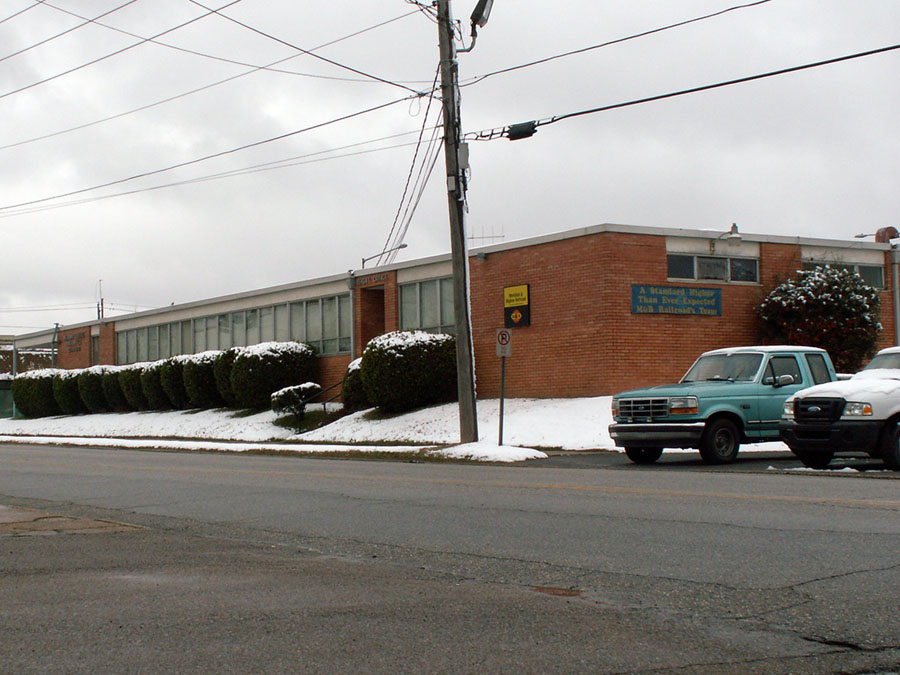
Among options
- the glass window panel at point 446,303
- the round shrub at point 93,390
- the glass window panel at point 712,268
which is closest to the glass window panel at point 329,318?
the glass window panel at point 446,303

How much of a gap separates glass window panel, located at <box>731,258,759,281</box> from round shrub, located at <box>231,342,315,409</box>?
15.7 metres

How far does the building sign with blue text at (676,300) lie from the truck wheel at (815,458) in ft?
36.3

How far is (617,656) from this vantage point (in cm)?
498

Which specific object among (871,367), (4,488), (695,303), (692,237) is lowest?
(4,488)

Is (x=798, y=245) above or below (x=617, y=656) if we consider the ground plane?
above

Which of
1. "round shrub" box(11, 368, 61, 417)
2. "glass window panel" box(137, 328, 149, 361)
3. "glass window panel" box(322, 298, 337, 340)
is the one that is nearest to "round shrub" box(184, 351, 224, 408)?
"glass window panel" box(322, 298, 337, 340)

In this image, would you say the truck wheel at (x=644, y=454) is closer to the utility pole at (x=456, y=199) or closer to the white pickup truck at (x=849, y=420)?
the white pickup truck at (x=849, y=420)

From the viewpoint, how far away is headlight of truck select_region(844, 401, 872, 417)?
14453 mm

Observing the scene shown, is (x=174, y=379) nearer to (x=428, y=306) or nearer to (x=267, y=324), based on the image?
(x=267, y=324)

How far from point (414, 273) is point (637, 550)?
25708mm

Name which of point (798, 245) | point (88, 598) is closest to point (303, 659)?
point (88, 598)

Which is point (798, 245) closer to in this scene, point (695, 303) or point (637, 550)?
point (695, 303)

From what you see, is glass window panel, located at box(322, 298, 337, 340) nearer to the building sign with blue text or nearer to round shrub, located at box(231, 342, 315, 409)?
round shrub, located at box(231, 342, 315, 409)

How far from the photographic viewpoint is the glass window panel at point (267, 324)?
40.4 m
